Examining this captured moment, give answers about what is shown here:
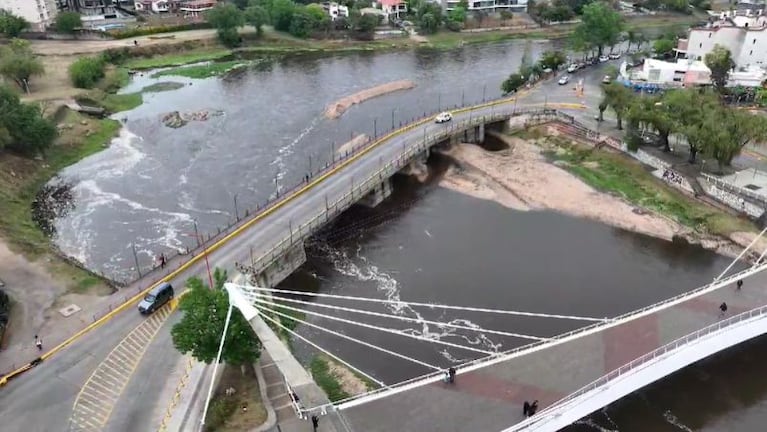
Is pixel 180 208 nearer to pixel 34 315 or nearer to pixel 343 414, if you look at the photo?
pixel 34 315

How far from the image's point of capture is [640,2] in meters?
141

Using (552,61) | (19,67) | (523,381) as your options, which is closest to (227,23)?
(19,67)

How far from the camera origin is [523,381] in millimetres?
28875

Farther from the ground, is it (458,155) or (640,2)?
(640,2)

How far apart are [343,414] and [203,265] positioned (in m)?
17.8

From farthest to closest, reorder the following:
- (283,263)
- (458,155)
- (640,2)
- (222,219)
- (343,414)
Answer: (640,2) < (458,155) < (222,219) < (283,263) < (343,414)

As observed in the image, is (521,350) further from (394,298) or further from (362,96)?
(362,96)

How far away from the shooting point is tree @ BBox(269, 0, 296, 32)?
398ft

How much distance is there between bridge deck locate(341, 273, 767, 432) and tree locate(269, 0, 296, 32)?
104437 millimetres

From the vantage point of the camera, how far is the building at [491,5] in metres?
131

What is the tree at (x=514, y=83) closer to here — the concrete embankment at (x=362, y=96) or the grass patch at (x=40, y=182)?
the concrete embankment at (x=362, y=96)

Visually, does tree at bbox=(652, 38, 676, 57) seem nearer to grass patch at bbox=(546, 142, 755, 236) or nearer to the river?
the river

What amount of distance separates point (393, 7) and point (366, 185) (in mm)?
87419

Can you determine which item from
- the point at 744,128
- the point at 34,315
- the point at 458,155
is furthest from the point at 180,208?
the point at 744,128
